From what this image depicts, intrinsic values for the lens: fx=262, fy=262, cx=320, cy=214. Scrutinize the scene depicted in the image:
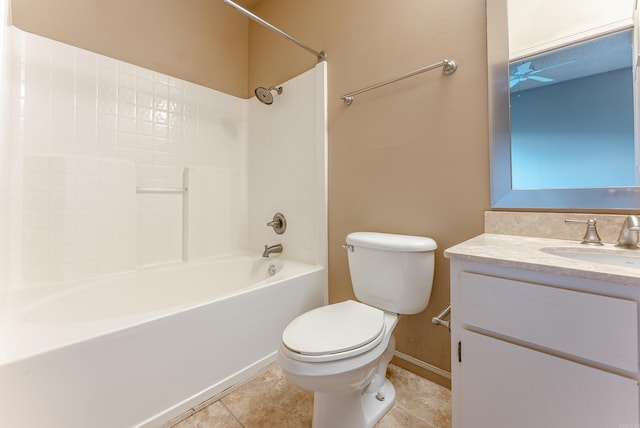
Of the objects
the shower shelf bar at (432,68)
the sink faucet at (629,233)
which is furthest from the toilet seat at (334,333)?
the shower shelf bar at (432,68)

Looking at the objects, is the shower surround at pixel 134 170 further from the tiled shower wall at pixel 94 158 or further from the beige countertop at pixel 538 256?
the beige countertop at pixel 538 256

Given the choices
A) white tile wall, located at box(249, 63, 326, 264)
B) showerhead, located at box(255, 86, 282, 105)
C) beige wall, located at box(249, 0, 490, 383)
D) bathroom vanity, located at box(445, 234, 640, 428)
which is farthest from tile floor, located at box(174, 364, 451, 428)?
showerhead, located at box(255, 86, 282, 105)

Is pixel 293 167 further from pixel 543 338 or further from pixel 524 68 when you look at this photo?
pixel 543 338

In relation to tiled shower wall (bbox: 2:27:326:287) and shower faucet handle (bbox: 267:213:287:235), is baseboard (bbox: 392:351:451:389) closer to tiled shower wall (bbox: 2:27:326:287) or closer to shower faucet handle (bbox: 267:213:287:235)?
tiled shower wall (bbox: 2:27:326:287)

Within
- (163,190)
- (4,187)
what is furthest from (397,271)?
(4,187)

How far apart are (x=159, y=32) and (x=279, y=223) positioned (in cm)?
154

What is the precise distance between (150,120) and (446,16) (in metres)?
1.82

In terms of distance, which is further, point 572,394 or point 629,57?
point 629,57

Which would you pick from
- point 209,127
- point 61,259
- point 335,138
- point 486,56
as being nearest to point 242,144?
point 209,127

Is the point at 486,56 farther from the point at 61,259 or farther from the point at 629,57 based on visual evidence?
the point at 61,259

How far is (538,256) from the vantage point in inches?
28.3

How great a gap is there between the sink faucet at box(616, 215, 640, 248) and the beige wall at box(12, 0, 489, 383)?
398 mm

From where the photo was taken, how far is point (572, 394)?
24.2 inches

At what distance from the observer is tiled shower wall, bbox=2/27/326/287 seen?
1347 millimetres
